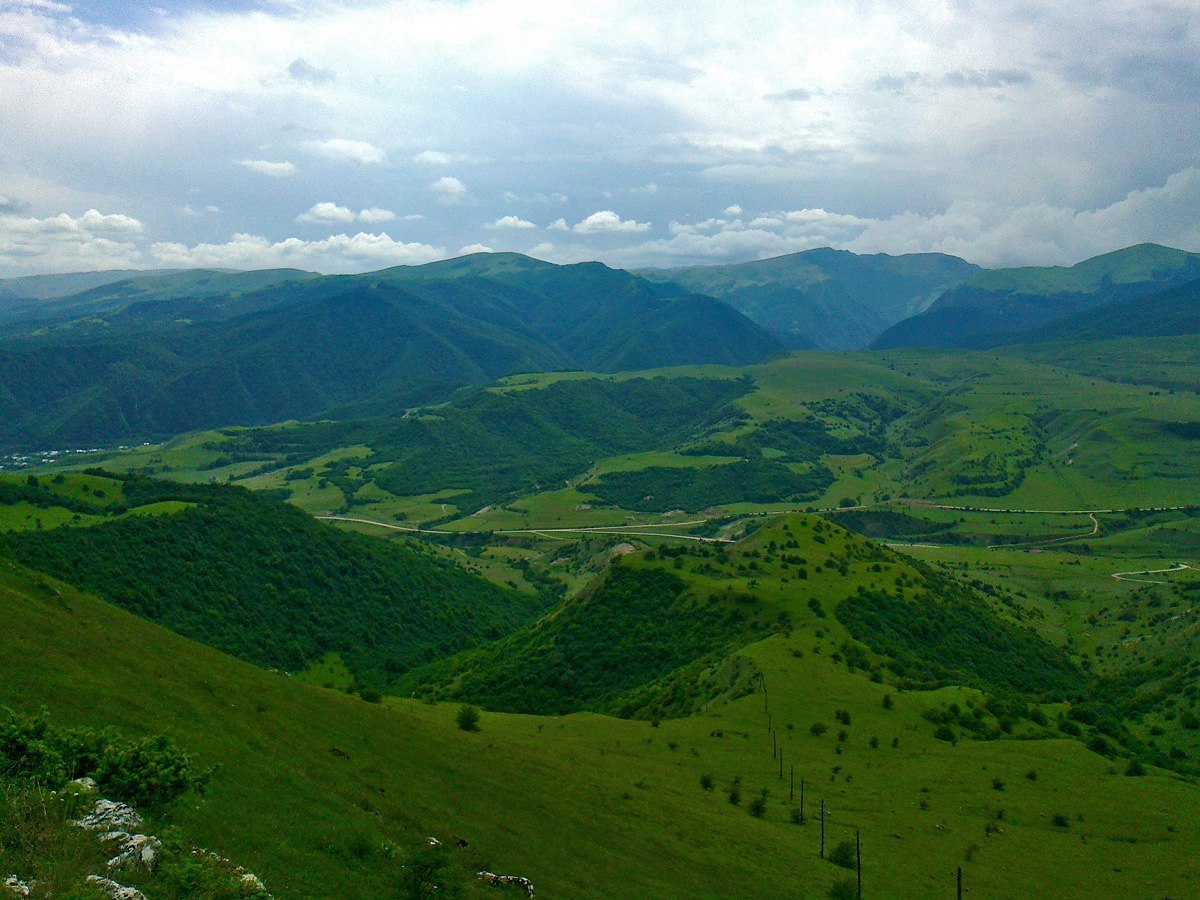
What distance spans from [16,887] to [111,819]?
4421 mm

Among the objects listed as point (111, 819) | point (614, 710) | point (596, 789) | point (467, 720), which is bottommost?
point (614, 710)

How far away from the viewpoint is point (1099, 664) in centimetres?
11844

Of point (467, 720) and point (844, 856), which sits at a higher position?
point (467, 720)

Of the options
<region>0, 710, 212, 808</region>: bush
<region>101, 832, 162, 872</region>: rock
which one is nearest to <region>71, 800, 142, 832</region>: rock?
<region>101, 832, 162, 872</region>: rock

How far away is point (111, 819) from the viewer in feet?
74.6

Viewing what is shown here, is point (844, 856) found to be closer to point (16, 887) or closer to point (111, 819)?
point (111, 819)

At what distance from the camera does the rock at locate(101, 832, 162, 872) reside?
21.1 meters

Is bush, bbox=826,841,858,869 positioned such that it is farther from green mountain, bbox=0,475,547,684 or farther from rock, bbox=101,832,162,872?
green mountain, bbox=0,475,547,684

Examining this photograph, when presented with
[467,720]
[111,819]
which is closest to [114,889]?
[111,819]

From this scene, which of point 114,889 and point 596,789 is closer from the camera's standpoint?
point 114,889

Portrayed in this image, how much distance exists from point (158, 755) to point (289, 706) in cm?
1840

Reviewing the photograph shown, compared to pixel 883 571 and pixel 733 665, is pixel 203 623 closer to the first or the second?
pixel 733 665

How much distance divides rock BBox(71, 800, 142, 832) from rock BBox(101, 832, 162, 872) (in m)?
0.38

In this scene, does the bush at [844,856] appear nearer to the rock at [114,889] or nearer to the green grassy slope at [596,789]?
the green grassy slope at [596,789]
